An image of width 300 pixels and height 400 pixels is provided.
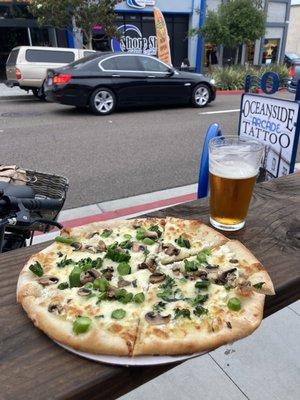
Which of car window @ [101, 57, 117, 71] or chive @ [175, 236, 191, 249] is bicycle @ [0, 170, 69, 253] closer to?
chive @ [175, 236, 191, 249]

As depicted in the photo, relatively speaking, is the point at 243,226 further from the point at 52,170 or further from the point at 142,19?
the point at 142,19

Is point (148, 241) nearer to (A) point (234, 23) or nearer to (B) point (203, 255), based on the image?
(B) point (203, 255)

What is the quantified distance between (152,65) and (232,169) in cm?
1025

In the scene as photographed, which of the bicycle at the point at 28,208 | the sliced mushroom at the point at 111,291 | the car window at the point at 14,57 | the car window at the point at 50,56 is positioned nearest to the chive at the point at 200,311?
the sliced mushroom at the point at 111,291

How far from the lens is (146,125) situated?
29.9 ft

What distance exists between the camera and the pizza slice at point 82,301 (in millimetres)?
963

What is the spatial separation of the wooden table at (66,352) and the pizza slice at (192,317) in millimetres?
66

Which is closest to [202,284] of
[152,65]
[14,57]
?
[152,65]

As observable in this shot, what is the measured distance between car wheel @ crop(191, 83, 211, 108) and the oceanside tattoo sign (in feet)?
27.7

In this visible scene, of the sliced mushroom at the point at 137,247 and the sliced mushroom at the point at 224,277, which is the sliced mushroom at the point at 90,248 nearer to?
the sliced mushroom at the point at 137,247

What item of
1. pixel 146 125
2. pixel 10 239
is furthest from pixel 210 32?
pixel 10 239

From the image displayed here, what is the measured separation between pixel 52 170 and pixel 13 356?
517 centimetres

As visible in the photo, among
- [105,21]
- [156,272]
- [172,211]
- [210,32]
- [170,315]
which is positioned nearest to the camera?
[170,315]

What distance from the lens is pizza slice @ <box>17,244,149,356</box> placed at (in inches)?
37.9
